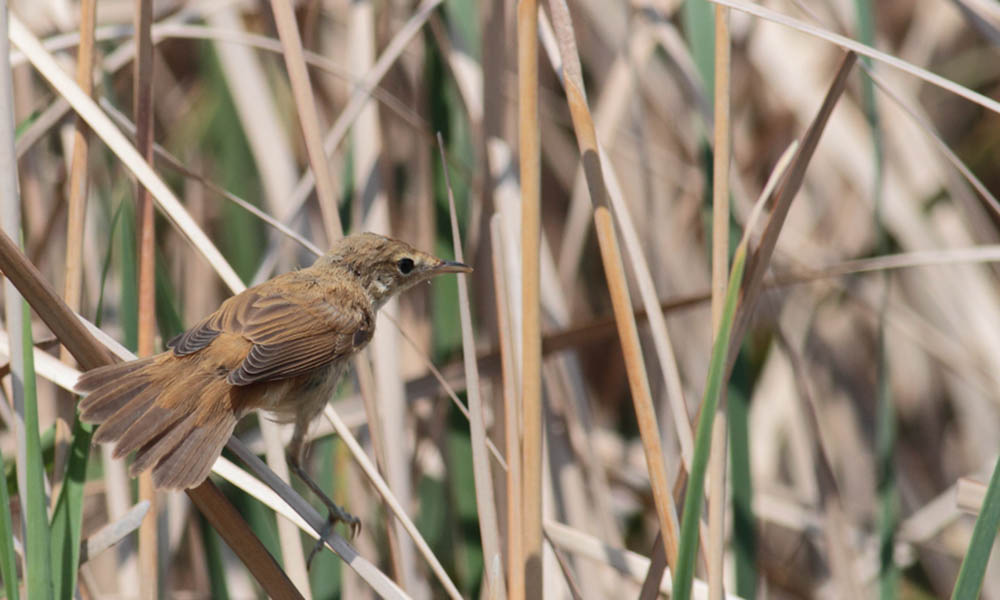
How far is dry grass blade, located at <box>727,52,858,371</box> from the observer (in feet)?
5.37

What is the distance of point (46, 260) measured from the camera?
2891mm

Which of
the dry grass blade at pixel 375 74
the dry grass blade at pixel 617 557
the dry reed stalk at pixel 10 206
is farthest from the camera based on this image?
the dry grass blade at pixel 375 74

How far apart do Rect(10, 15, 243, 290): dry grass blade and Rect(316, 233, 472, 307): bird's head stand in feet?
1.41

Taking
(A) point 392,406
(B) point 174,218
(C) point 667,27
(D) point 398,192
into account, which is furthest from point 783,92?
(B) point 174,218

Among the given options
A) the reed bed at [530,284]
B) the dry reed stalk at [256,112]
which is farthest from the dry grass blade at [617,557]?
the dry reed stalk at [256,112]

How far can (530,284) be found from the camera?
150 cm

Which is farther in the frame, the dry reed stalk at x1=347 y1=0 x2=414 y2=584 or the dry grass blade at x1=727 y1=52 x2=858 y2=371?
the dry reed stalk at x1=347 y1=0 x2=414 y2=584

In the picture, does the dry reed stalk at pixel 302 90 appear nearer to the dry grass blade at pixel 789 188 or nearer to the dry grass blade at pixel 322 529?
the dry grass blade at pixel 322 529

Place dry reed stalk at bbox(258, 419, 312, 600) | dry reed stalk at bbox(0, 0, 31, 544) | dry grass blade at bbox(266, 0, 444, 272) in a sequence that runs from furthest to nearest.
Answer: dry grass blade at bbox(266, 0, 444, 272), dry reed stalk at bbox(258, 419, 312, 600), dry reed stalk at bbox(0, 0, 31, 544)

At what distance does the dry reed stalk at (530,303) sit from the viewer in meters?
1.48

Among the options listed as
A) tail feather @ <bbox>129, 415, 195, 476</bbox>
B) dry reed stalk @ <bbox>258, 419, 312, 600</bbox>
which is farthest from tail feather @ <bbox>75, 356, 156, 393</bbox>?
dry reed stalk @ <bbox>258, 419, 312, 600</bbox>

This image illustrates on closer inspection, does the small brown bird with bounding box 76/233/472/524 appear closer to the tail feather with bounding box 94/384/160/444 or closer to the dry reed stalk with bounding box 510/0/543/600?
the tail feather with bounding box 94/384/160/444

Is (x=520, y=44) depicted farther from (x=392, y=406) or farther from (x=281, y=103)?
(x=281, y=103)

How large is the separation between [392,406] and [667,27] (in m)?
1.16
